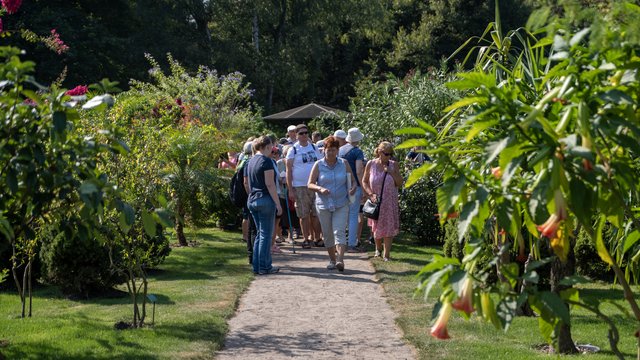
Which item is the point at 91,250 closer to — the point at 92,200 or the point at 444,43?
the point at 92,200

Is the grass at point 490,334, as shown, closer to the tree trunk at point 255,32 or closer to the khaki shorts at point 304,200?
the khaki shorts at point 304,200

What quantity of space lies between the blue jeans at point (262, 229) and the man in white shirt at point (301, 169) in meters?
2.52

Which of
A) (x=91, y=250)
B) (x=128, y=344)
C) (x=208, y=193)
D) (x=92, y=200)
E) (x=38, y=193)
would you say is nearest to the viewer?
(x=92, y=200)

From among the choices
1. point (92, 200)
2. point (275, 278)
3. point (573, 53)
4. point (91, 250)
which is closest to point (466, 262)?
point (573, 53)

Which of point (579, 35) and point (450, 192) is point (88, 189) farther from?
point (579, 35)

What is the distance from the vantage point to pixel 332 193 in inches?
440

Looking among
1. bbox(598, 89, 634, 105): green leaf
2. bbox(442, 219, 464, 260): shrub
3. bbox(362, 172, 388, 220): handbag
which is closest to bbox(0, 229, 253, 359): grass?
bbox(362, 172, 388, 220): handbag

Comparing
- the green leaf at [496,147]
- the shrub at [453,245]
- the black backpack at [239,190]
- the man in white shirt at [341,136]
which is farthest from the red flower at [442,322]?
the man in white shirt at [341,136]

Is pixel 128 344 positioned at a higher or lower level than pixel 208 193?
lower

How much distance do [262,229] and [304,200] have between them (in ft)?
9.84

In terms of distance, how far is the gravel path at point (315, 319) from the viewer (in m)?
7.15

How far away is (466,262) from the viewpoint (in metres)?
3.19

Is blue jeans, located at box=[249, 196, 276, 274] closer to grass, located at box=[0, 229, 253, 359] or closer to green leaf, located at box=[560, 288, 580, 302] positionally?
grass, located at box=[0, 229, 253, 359]

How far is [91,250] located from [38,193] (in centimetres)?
485
